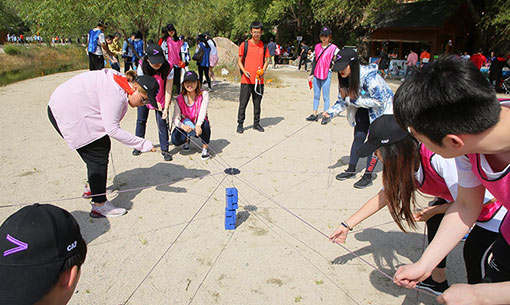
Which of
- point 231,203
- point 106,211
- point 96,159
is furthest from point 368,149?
point 106,211

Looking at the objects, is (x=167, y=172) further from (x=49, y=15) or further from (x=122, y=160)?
(x=49, y=15)

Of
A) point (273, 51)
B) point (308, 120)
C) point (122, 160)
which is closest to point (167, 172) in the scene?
point (122, 160)

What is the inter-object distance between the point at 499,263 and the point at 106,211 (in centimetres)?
389

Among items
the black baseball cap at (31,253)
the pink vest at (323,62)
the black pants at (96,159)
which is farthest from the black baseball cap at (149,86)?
the pink vest at (323,62)

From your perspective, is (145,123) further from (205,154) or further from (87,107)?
(87,107)

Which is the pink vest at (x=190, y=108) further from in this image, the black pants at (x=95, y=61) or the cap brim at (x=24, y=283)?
the black pants at (x=95, y=61)

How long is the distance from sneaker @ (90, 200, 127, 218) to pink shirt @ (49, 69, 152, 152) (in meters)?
0.83

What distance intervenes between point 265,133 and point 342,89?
2.80 metres

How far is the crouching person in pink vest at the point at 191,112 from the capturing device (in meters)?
5.63

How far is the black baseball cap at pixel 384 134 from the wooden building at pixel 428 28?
21.6 m

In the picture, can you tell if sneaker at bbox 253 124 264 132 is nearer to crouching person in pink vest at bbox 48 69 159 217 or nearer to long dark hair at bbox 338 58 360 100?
long dark hair at bbox 338 58 360 100

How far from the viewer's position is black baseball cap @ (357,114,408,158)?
242 cm

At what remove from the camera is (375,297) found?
2904 mm

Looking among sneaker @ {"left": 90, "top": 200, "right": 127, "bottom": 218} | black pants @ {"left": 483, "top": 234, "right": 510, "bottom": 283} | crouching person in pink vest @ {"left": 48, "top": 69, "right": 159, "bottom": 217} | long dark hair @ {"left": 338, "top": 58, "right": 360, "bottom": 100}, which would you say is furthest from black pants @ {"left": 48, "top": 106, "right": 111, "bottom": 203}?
black pants @ {"left": 483, "top": 234, "right": 510, "bottom": 283}
